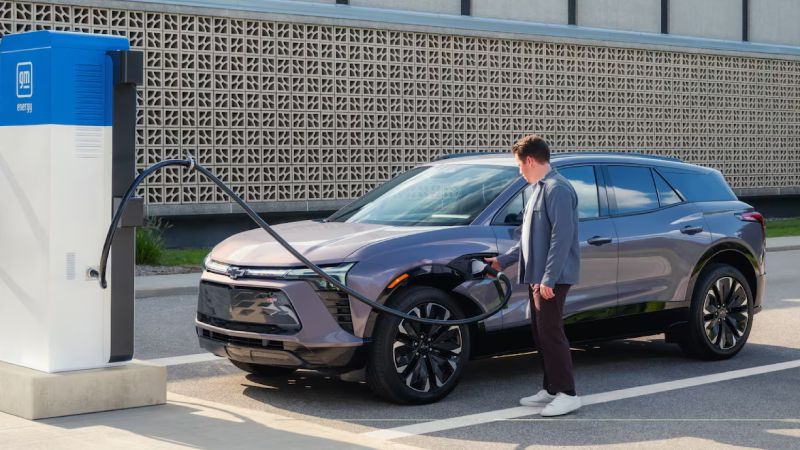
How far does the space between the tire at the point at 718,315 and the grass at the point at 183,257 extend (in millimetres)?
10020

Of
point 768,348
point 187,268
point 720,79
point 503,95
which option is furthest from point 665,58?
point 768,348

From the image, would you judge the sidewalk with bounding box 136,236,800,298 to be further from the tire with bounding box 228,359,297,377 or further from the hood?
the hood

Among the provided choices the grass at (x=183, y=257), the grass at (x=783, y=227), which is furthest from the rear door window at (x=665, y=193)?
the grass at (x=783, y=227)

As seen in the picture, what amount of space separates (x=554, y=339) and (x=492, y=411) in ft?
2.08

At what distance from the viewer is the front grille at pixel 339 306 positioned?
8297 millimetres

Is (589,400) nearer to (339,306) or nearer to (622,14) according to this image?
(339,306)

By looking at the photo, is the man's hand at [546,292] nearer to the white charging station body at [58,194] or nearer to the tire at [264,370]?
the tire at [264,370]

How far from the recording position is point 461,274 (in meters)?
8.78

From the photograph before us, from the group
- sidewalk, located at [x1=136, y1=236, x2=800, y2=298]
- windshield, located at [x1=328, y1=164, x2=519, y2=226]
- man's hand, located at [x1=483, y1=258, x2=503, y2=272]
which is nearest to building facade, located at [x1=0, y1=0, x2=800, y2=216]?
sidewalk, located at [x1=136, y1=236, x2=800, y2=298]

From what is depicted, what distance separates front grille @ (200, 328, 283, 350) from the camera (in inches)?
330

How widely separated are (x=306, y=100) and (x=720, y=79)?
12364mm

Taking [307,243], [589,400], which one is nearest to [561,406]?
[589,400]

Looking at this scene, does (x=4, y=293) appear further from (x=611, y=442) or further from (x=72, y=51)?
(x=611, y=442)

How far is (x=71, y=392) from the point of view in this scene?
7.65m
